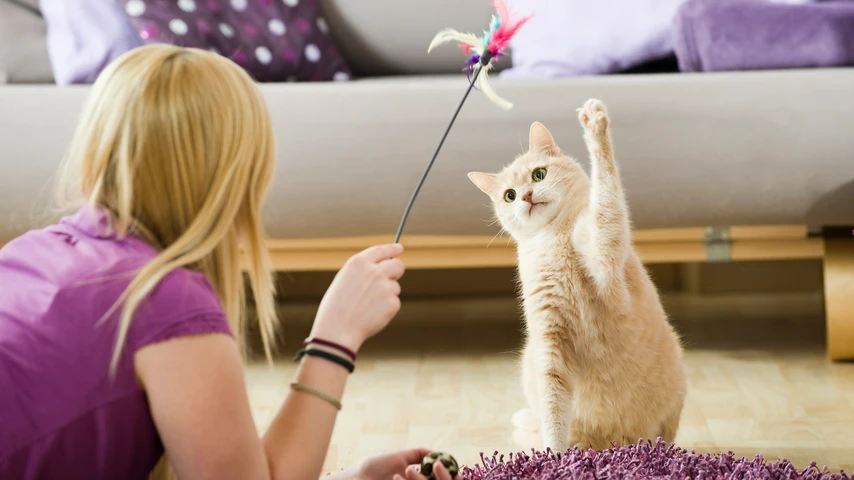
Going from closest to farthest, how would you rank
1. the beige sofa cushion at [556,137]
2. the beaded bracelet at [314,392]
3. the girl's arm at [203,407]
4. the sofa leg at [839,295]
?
the girl's arm at [203,407]
the beaded bracelet at [314,392]
the beige sofa cushion at [556,137]
the sofa leg at [839,295]

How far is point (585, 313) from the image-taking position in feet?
4.03

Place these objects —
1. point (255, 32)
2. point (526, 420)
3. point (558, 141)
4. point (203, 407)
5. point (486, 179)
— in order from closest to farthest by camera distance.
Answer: point (203, 407), point (486, 179), point (526, 420), point (558, 141), point (255, 32)

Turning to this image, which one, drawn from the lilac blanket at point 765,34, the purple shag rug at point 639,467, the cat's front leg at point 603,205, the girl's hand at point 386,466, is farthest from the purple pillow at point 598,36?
the girl's hand at point 386,466

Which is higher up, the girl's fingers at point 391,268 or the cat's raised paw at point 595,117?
the cat's raised paw at point 595,117

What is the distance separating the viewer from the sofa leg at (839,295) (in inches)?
69.9

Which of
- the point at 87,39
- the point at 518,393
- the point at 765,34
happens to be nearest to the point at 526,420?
the point at 518,393

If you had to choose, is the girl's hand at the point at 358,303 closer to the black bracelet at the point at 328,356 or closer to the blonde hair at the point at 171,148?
the black bracelet at the point at 328,356

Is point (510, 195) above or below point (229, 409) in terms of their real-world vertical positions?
above

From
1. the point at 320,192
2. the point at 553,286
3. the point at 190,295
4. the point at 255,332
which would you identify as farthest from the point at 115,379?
the point at 255,332

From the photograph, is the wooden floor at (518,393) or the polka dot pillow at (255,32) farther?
the polka dot pillow at (255,32)

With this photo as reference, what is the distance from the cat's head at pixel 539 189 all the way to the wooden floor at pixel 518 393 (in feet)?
1.27

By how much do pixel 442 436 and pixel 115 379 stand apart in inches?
30.5

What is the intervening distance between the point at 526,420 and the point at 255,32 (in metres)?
1.14

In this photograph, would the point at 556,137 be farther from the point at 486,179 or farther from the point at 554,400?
the point at 554,400
